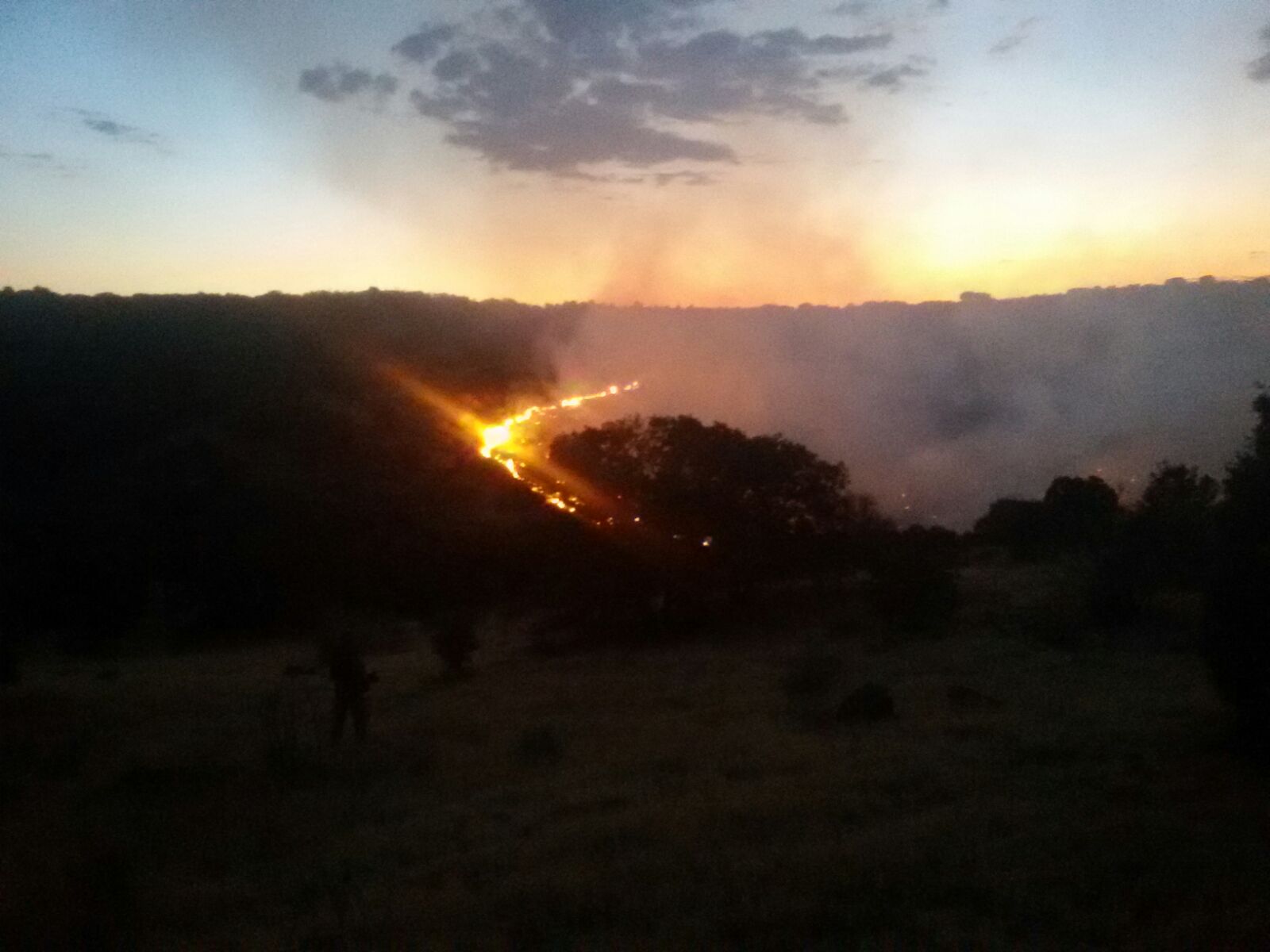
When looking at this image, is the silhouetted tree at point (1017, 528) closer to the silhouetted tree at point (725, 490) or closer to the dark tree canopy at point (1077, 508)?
the dark tree canopy at point (1077, 508)

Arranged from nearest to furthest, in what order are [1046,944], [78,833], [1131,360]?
[1046,944]
[78,833]
[1131,360]

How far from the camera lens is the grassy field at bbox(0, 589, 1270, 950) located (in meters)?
8.78

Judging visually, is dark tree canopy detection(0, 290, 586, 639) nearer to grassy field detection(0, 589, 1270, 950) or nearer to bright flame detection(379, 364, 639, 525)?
bright flame detection(379, 364, 639, 525)

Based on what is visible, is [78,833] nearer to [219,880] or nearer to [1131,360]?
[219,880]

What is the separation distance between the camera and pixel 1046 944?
8.04 meters

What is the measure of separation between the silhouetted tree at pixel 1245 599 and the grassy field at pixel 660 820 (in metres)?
0.67

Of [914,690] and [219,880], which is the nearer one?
[219,880]

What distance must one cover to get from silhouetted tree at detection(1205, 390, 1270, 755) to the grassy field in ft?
2.21

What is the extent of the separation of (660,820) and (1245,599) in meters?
6.73

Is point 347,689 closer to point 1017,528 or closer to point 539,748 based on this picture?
point 539,748

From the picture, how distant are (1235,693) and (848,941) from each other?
25.0 feet

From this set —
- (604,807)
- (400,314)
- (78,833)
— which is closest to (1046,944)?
(604,807)

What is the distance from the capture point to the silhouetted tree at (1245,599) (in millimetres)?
13539

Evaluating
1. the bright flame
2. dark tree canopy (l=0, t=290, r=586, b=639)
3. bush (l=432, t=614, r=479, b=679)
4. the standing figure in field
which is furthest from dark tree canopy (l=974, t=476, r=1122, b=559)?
the standing figure in field
